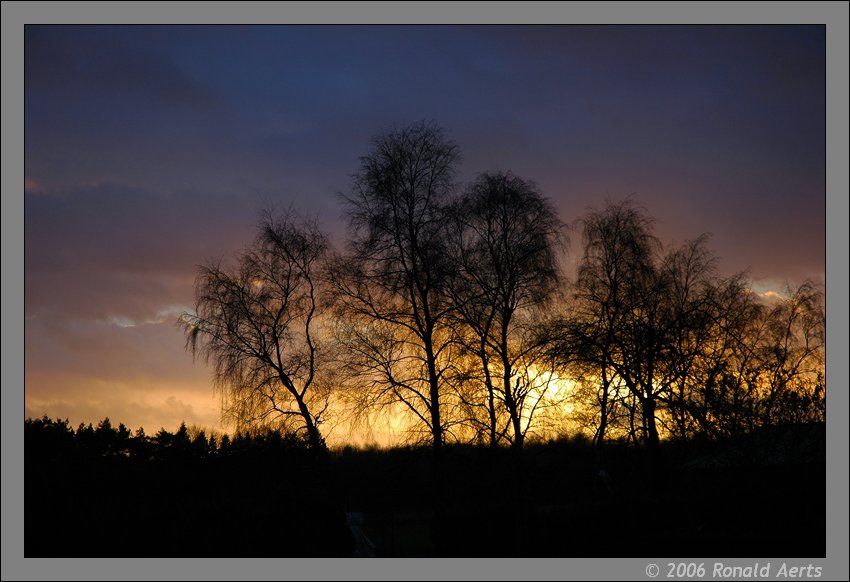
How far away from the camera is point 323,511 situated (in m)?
16.8

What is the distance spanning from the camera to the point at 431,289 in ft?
79.8

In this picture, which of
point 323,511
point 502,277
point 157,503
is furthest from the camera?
point 502,277

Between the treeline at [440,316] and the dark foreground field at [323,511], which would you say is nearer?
the dark foreground field at [323,511]

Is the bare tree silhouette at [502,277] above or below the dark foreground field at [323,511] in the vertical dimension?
above

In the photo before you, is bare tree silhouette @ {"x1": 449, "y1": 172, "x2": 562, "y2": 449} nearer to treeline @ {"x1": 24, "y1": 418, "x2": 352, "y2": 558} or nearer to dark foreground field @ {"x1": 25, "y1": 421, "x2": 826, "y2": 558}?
dark foreground field @ {"x1": 25, "y1": 421, "x2": 826, "y2": 558}

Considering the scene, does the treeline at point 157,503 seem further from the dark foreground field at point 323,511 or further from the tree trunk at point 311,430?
the tree trunk at point 311,430

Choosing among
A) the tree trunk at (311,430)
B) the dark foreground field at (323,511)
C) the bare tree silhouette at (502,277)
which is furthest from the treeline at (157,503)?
the bare tree silhouette at (502,277)

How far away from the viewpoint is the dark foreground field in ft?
48.8

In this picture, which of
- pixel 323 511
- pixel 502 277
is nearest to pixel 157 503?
pixel 323 511

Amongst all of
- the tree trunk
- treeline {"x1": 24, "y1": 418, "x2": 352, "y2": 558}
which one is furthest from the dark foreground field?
the tree trunk

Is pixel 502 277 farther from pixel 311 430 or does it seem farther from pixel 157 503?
pixel 157 503

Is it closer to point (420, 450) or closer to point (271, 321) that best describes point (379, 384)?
point (420, 450)

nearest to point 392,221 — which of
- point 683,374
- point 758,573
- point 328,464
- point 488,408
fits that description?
point 488,408

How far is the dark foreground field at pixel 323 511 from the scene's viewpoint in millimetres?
14883
